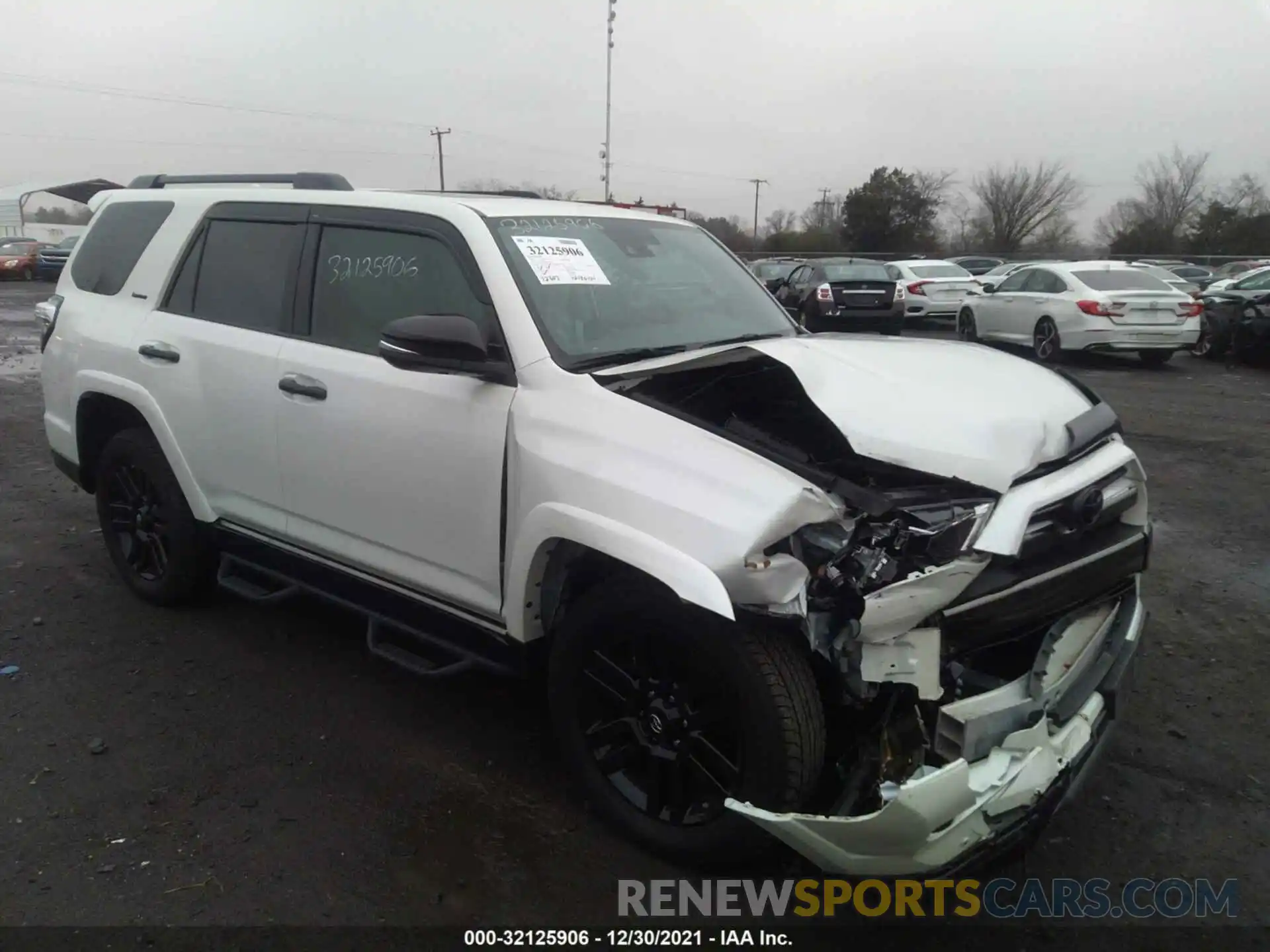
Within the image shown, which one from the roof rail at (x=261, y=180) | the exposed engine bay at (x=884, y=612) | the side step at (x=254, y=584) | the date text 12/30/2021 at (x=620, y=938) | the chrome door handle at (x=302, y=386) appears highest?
the roof rail at (x=261, y=180)

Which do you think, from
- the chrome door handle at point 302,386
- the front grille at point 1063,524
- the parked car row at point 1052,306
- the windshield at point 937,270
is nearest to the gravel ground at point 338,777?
the front grille at point 1063,524

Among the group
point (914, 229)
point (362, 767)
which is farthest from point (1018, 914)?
point (914, 229)

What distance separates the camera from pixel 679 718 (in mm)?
2734

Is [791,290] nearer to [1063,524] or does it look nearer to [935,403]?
[935,403]

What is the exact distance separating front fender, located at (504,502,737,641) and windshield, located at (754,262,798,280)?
20.9 m

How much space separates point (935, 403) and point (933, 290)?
1925 centimetres

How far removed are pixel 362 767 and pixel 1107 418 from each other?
2.80m

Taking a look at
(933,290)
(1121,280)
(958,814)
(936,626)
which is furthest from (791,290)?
(958,814)

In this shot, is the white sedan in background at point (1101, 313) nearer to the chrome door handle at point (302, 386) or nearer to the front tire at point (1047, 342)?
the front tire at point (1047, 342)

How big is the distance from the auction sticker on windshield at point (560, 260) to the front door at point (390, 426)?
8.4 inches

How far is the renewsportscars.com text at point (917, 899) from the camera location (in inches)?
108

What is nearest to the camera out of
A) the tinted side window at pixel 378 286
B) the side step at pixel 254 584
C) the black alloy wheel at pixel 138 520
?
the tinted side window at pixel 378 286

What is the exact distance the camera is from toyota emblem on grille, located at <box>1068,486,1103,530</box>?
2.73 metres

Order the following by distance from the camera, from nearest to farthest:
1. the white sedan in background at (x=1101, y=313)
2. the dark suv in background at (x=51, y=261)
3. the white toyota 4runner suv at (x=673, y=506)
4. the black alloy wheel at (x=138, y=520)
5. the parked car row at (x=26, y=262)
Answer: the white toyota 4runner suv at (x=673, y=506) → the black alloy wheel at (x=138, y=520) → the white sedan in background at (x=1101, y=313) → the dark suv in background at (x=51, y=261) → the parked car row at (x=26, y=262)
